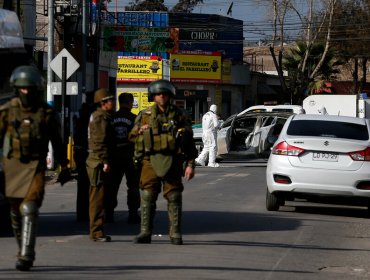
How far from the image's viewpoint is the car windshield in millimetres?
16625

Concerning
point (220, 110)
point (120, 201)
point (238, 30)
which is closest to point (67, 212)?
point (120, 201)

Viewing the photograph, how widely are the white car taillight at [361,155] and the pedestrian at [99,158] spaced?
5.23m

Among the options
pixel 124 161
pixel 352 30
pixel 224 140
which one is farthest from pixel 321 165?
pixel 352 30

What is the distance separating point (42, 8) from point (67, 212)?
34.4 m

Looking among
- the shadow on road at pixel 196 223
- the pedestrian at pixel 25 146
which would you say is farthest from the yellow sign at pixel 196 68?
the pedestrian at pixel 25 146

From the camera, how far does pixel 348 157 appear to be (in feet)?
52.9

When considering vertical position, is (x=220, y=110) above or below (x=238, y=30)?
below

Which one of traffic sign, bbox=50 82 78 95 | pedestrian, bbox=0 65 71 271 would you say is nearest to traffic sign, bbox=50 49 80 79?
traffic sign, bbox=50 82 78 95

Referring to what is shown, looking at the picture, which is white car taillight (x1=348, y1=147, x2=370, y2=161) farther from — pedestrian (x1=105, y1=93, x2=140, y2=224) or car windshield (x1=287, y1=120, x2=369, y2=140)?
pedestrian (x1=105, y1=93, x2=140, y2=224)

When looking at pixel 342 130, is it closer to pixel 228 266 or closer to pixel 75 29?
pixel 228 266

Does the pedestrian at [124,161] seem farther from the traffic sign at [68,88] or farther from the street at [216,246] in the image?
the traffic sign at [68,88]

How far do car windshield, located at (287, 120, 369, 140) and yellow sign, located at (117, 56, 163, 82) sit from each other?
45343mm

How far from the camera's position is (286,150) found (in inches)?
647

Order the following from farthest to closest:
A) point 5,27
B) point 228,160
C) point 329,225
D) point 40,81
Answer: point 228,160 < point 329,225 < point 5,27 < point 40,81
